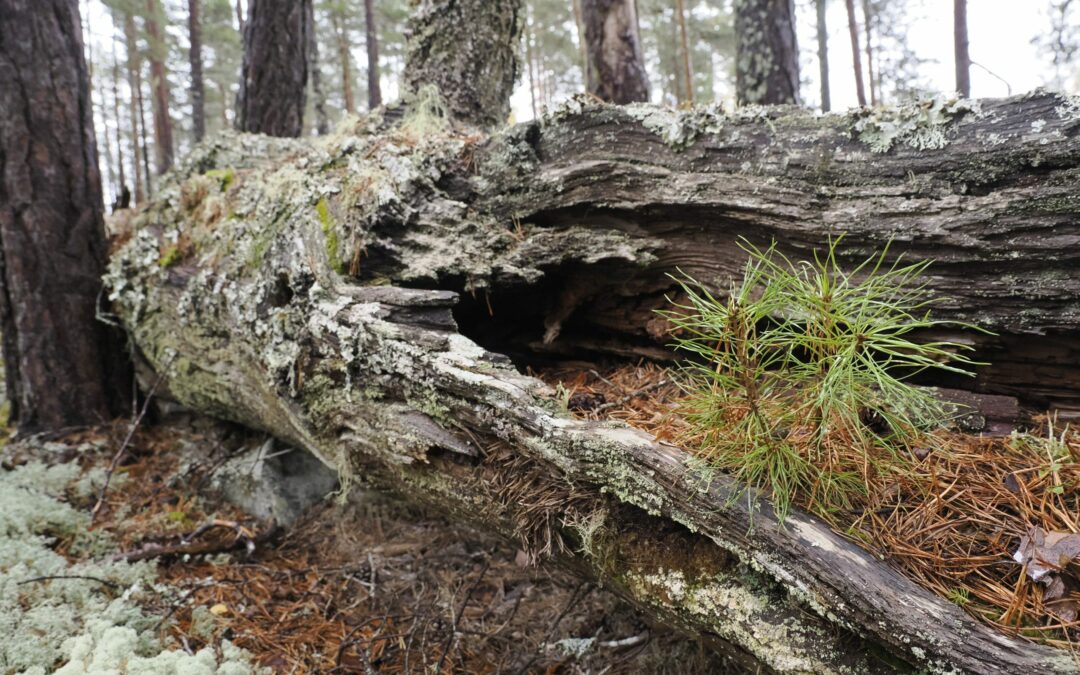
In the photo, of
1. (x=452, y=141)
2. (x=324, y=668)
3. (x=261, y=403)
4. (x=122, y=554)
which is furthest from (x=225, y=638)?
(x=452, y=141)

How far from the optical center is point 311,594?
3363 mm

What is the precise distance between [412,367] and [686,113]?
1915 millimetres

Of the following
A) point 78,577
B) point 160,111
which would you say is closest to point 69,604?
point 78,577

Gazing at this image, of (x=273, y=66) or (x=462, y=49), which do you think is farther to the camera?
(x=273, y=66)

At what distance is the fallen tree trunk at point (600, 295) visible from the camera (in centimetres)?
187

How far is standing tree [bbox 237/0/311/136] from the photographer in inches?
273

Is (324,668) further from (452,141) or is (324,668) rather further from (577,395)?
(452,141)

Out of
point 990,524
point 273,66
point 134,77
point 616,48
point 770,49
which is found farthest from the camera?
point 134,77

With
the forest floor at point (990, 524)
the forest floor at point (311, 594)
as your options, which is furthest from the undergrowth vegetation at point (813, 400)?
the forest floor at point (311, 594)

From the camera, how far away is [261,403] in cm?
399

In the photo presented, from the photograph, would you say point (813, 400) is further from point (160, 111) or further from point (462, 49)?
point (160, 111)

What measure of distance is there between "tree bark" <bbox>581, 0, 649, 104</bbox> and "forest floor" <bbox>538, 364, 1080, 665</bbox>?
6.52m

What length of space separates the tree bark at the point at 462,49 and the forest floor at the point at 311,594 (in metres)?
3.33

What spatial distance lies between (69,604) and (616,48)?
7737 mm
